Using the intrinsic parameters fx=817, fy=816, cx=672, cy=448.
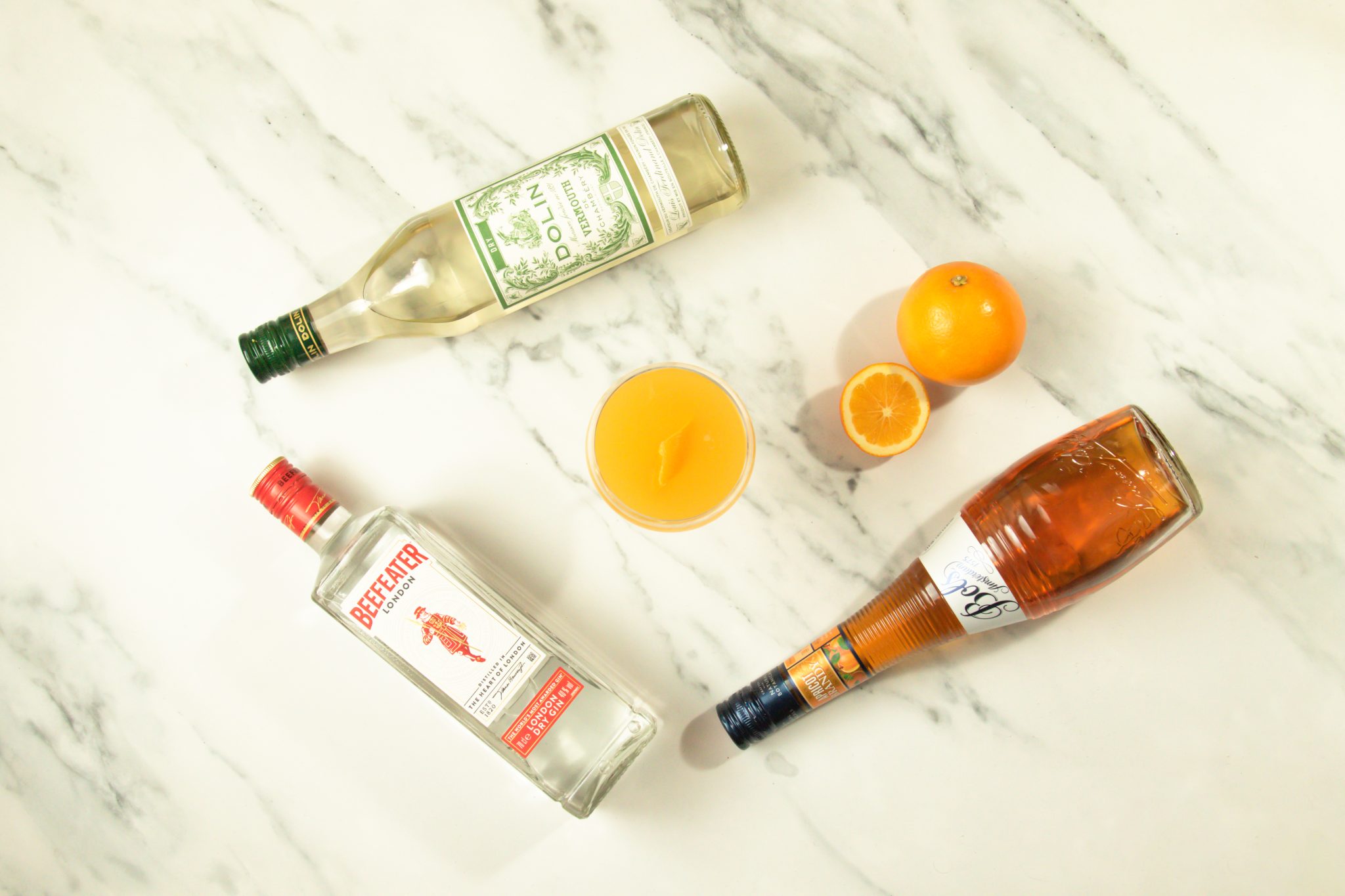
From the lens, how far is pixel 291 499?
3.32 feet

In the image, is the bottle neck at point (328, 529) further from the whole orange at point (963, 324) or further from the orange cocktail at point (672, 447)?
the whole orange at point (963, 324)

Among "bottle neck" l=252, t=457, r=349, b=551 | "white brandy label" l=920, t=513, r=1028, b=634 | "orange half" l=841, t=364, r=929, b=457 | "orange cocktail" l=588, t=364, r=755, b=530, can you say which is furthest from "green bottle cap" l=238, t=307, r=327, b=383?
"white brandy label" l=920, t=513, r=1028, b=634

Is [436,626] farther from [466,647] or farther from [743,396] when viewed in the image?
[743,396]

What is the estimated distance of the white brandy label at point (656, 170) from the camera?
1.02m

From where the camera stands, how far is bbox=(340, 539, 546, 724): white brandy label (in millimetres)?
1016

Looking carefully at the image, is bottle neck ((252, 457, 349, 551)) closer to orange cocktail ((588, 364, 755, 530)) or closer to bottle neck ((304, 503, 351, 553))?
bottle neck ((304, 503, 351, 553))

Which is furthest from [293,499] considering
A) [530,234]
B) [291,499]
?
[530,234]

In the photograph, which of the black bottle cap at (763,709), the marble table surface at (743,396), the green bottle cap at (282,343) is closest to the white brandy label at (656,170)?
the marble table surface at (743,396)

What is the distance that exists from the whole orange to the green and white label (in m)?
0.37

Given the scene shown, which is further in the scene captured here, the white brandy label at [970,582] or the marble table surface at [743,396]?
the marble table surface at [743,396]

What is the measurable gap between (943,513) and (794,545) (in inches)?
8.6

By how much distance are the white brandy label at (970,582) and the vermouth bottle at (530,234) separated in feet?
1.76

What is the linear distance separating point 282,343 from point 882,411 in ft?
2.62

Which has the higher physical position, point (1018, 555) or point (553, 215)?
point (553, 215)
